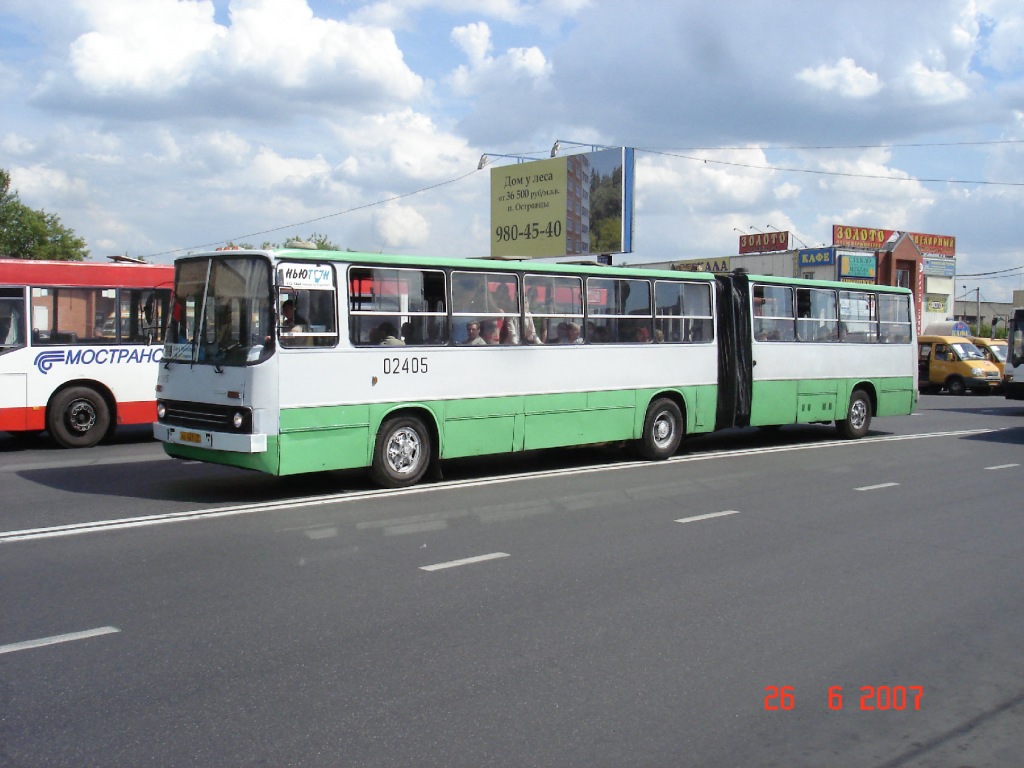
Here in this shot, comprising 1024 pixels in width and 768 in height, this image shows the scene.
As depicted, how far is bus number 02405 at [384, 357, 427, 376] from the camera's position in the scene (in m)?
11.5

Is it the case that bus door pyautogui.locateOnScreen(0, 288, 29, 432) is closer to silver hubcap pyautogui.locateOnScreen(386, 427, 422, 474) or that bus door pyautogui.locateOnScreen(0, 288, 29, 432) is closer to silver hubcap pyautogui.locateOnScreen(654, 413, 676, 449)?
silver hubcap pyautogui.locateOnScreen(386, 427, 422, 474)

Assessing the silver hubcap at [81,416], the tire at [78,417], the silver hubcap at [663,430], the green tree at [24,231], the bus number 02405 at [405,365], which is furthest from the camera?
the green tree at [24,231]

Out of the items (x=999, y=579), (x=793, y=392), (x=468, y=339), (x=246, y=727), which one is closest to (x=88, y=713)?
(x=246, y=727)

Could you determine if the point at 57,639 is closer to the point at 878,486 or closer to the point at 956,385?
the point at 878,486

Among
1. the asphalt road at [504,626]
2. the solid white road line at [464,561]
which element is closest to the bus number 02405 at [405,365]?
the asphalt road at [504,626]

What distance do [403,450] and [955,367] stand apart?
97.2 feet

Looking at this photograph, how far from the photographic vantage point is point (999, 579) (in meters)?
7.71

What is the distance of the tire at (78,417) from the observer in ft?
49.9

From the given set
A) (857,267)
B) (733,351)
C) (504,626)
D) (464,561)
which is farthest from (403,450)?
(857,267)

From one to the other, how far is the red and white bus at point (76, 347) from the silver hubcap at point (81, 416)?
1cm

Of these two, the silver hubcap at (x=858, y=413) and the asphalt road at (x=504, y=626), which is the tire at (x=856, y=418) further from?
the asphalt road at (x=504, y=626)

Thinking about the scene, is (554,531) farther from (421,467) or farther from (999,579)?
(999,579)

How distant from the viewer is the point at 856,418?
61.3 ft

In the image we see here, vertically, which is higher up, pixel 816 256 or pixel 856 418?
pixel 816 256
